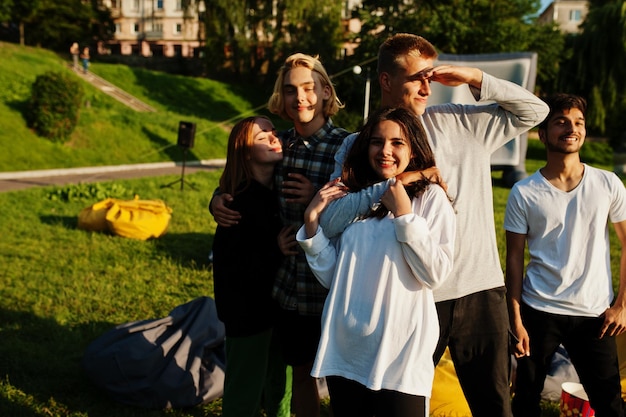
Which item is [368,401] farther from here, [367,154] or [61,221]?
[61,221]

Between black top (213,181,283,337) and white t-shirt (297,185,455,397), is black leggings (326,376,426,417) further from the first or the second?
black top (213,181,283,337)

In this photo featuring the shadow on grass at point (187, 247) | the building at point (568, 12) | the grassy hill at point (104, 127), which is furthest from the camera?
the building at point (568, 12)

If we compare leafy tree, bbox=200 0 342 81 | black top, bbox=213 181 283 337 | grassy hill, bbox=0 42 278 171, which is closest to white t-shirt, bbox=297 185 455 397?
black top, bbox=213 181 283 337

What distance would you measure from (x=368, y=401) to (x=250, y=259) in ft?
2.98

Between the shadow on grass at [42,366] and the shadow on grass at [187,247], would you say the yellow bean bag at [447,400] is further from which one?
the shadow on grass at [187,247]

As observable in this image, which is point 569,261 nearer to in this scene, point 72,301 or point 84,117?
point 72,301

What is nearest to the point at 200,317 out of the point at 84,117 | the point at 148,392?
the point at 148,392

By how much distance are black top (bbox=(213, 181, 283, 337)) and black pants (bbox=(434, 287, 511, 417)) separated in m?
0.87

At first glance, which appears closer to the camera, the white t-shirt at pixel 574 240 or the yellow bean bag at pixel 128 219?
the white t-shirt at pixel 574 240

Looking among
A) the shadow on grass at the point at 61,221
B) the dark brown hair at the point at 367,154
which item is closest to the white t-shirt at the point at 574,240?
the dark brown hair at the point at 367,154

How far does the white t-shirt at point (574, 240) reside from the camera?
260 cm

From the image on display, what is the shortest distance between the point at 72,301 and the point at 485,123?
434 cm

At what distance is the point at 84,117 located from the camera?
765 inches

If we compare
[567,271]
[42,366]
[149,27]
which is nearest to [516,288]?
[567,271]
